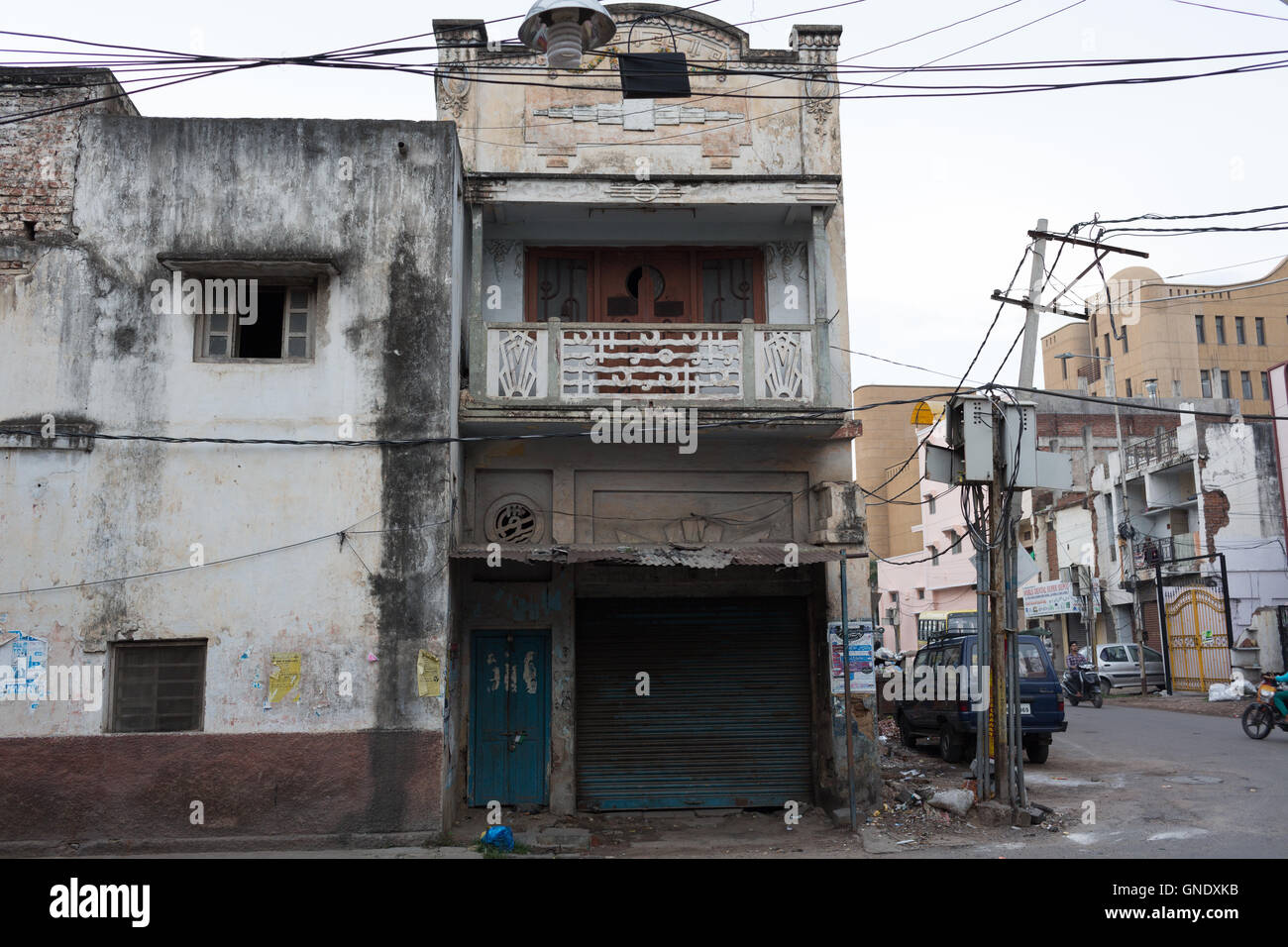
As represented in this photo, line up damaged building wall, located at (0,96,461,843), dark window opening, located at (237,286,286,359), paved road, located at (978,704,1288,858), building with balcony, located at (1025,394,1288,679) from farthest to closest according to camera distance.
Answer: building with balcony, located at (1025,394,1288,679) → dark window opening, located at (237,286,286,359) → damaged building wall, located at (0,96,461,843) → paved road, located at (978,704,1288,858)

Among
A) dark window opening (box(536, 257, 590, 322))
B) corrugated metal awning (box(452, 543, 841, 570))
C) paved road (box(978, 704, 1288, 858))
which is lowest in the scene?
paved road (box(978, 704, 1288, 858))

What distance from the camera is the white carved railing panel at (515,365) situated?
12.7 m

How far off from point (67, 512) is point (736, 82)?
9.59m

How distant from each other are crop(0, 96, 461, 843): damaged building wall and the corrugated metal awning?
2.56ft

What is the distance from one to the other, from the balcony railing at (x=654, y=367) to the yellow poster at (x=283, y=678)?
3.72 meters

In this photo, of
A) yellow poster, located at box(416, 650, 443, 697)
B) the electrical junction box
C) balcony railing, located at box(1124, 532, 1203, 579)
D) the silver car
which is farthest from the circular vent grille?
balcony railing, located at box(1124, 532, 1203, 579)

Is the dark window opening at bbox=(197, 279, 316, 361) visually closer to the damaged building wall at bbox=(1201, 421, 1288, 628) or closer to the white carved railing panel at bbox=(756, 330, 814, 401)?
the white carved railing panel at bbox=(756, 330, 814, 401)

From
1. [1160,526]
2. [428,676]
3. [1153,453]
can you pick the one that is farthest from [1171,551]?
[428,676]

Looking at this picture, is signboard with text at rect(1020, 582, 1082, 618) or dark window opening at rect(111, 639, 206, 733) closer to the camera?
dark window opening at rect(111, 639, 206, 733)

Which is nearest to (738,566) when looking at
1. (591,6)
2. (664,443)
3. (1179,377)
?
(664,443)

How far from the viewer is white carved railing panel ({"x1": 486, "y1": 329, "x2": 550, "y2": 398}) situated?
12.7m

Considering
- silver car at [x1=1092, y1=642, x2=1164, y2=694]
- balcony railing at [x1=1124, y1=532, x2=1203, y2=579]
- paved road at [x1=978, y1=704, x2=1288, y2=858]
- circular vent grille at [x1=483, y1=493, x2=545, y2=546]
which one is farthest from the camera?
balcony railing at [x1=1124, y1=532, x2=1203, y2=579]

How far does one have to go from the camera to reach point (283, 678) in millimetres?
11234

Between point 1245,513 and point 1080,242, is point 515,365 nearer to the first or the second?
point 1080,242
